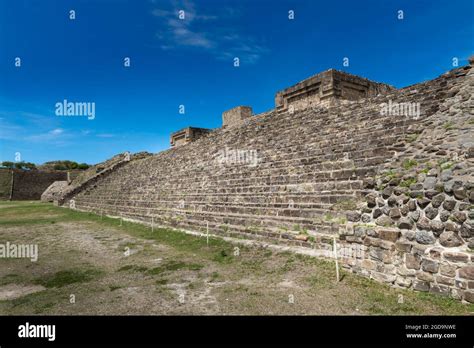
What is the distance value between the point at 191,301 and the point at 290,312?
62.5 inches

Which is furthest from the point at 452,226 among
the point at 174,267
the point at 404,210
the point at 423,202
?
the point at 174,267

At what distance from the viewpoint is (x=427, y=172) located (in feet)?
16.5

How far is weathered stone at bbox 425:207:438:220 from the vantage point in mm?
4504

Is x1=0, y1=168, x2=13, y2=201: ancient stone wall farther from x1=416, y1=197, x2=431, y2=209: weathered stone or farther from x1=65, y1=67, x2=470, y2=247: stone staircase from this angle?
x1=416, y1=197, x2=431, y2=209: weathered stone

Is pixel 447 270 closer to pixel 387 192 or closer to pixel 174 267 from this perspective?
pixel 387 192

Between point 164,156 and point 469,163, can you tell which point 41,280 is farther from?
point 164,156

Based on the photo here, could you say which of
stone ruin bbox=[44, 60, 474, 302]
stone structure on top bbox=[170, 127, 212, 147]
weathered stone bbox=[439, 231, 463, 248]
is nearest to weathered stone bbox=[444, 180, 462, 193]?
stone ruin bbox=[44, 60, 474, 302]

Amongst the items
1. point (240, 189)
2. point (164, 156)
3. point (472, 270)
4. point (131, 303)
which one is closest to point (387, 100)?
point (240, 189)

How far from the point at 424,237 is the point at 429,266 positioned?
422mm

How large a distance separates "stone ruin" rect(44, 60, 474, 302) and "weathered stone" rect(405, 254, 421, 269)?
0.05 feet

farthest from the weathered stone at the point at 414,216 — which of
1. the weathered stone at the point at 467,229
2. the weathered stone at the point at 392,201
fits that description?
the weathered stone at the point at 467,229

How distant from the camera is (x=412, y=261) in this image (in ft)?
15.0

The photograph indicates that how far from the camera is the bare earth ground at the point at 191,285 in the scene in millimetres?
4375

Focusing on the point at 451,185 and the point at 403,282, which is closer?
the point at 451,185
